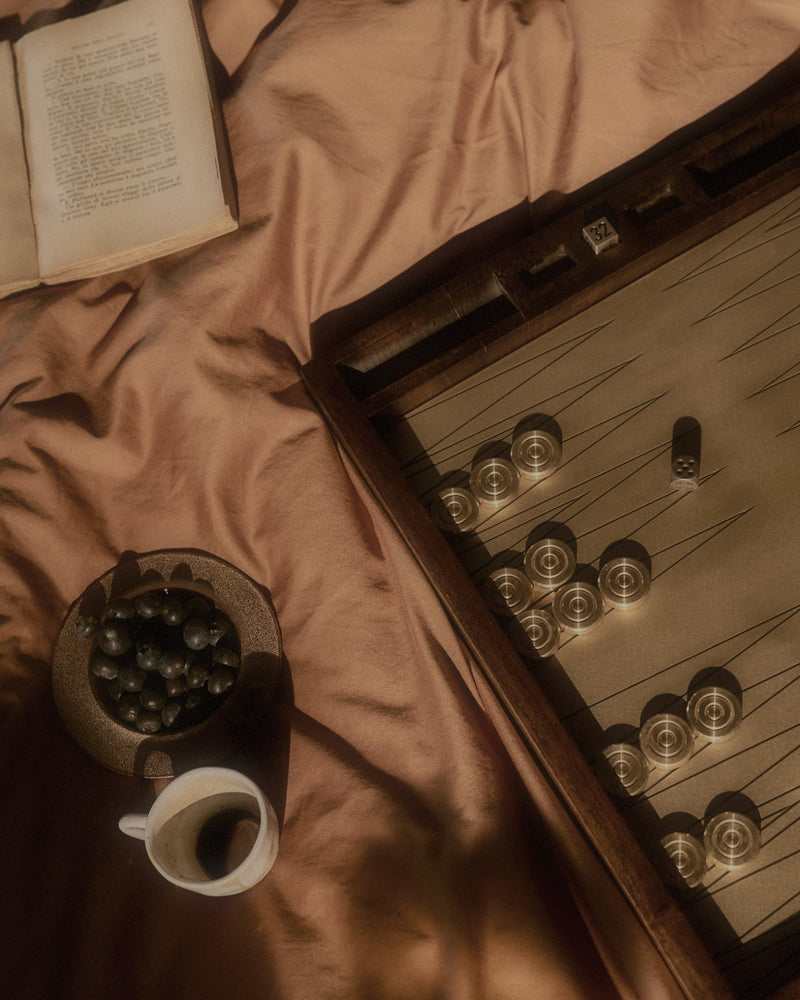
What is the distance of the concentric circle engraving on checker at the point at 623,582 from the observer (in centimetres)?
72

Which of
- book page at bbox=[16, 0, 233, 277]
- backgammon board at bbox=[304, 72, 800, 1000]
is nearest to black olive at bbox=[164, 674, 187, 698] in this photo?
backgammon board at bbox=[304, 72, 800, 1000]

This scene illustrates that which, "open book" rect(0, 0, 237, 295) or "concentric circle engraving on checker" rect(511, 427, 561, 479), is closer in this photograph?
"concentric circle engraving on checker" rect(511, 427, 561, 479)

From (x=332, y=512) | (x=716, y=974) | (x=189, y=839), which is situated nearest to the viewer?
(x=716, y=974)

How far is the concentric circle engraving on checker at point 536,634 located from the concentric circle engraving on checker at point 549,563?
0.02 meters

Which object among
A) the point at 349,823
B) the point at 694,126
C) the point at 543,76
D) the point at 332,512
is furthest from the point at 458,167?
the point at 349,823

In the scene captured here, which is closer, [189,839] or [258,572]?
[189,839]

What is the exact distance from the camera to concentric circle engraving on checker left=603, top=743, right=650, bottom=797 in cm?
68

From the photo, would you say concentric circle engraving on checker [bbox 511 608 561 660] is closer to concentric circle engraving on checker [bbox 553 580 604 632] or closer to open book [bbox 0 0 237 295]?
concentric circle engraving on checker [bbox 553 580 604 632]

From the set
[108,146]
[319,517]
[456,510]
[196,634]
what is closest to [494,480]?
[456,510]

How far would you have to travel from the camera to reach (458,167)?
94cm

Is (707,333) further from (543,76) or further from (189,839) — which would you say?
(189,839)

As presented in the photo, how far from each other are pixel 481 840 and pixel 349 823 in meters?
0.11

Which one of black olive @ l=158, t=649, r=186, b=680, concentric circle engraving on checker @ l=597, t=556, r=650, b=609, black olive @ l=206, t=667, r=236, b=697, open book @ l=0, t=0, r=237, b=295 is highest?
open book @ l=0, t=0, r=237, b=295

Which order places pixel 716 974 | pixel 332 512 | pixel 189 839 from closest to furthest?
1. pixel 716 974
2. pixel 189 839
3. pixel 332 512
